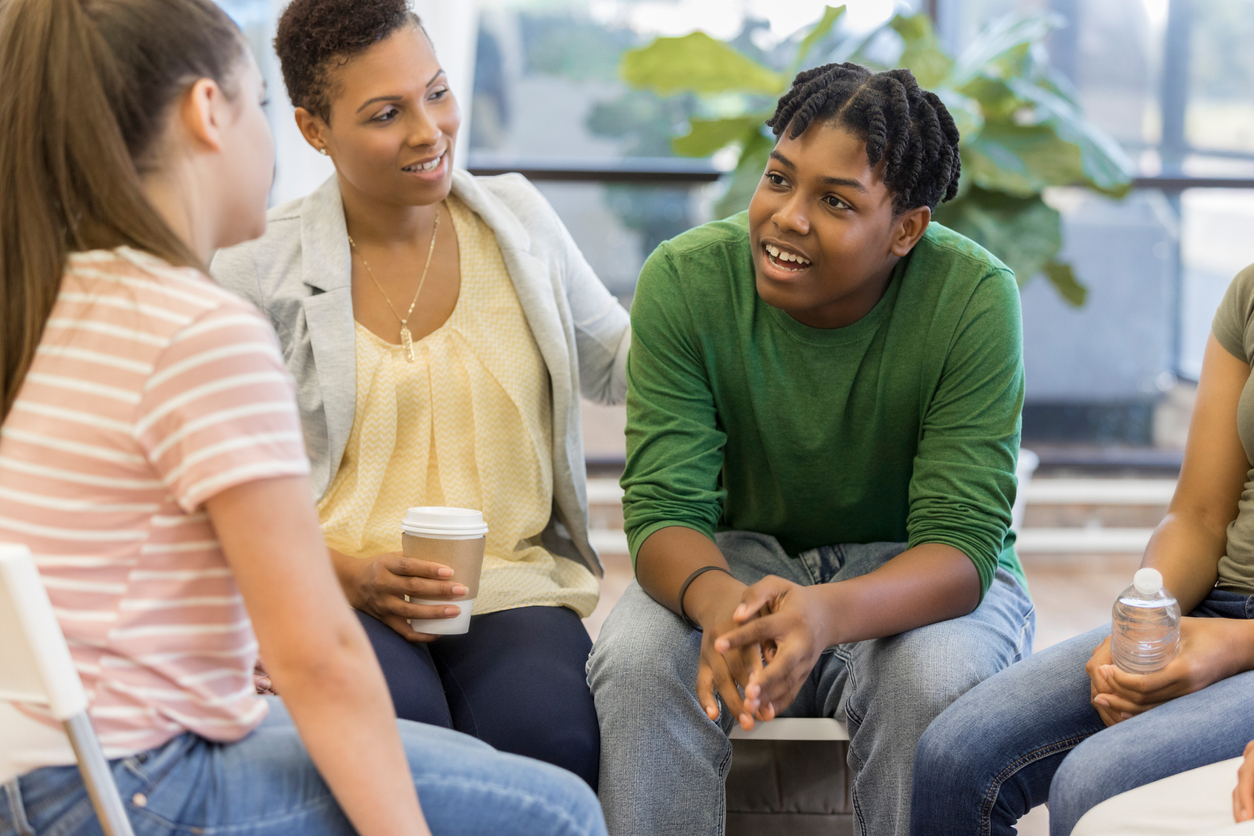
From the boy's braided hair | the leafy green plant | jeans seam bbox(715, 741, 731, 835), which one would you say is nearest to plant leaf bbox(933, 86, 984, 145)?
the leafy green plant

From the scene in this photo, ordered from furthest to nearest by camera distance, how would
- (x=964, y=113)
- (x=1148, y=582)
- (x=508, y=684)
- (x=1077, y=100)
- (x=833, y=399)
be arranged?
(x=1077, y=100) → (x=964, y=113) → (x=833, y=399) → (x=508, y=684) → (x=1148, y=582)

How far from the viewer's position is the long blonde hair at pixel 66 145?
85cm

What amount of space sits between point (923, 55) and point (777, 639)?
197 centimetres

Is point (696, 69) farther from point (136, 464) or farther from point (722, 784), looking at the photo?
point (136, 464)

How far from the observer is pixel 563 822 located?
0.94 meters

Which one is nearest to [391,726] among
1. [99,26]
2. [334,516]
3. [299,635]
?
[299,635]

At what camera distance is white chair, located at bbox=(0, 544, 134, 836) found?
0.74 m

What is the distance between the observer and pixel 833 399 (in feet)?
5.07

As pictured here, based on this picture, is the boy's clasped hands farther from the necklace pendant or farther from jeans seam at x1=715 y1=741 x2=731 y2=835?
the necklace pendant

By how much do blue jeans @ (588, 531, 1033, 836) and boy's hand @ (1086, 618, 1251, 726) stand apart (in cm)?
17

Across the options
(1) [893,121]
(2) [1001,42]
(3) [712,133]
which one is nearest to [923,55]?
(2) [1001,42]

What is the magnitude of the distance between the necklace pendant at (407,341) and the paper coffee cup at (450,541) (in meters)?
0.34

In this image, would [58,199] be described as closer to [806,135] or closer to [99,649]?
[99,649]

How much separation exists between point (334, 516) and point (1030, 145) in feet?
6.65
